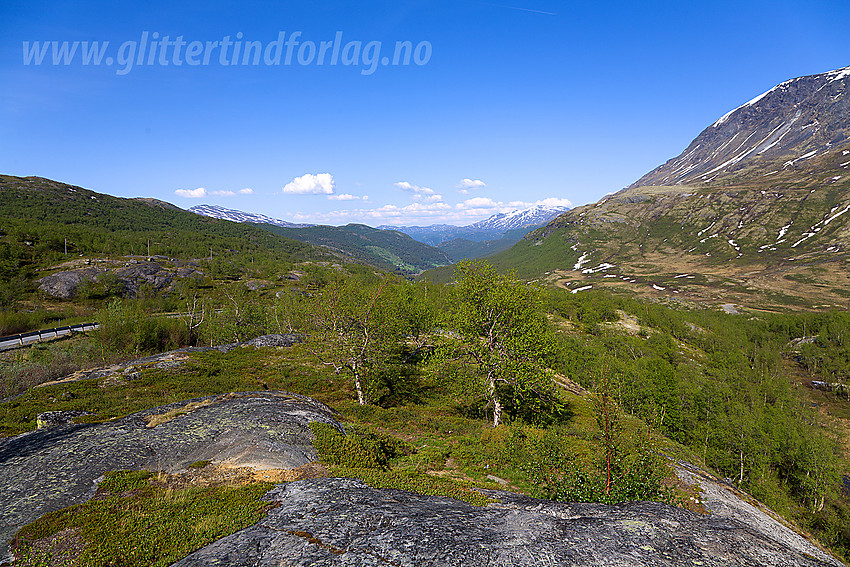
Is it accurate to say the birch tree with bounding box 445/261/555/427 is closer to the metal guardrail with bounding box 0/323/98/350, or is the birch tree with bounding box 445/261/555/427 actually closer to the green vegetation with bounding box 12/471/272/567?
the green vegetation with bounding box 12/471/272/567

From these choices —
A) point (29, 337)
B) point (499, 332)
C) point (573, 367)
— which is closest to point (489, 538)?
point (499, 332)

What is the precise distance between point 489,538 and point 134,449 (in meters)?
15.3

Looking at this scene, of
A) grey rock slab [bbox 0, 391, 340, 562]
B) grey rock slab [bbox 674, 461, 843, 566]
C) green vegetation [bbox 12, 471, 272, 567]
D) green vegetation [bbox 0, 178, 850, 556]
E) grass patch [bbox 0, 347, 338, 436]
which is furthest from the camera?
grass patch [bbox 0, 347, 338, 436]

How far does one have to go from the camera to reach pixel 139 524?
381 inches

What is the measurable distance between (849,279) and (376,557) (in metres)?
301

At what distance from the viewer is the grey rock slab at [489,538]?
26.5ft

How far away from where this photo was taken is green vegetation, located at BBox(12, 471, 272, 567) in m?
8.45

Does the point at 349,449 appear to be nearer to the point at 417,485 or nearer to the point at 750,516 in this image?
the point at 417,485

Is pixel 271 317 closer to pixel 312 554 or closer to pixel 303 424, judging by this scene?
pixel 303 424

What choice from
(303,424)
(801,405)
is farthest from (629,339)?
(303,424)

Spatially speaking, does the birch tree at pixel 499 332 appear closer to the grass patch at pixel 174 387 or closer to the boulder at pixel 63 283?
the grass patch at pixel 174 387

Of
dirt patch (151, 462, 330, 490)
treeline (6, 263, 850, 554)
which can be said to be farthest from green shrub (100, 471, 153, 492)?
treeline (6, 263, 850, 554)

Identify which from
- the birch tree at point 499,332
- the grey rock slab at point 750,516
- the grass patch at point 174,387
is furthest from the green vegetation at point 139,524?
the birch tree at point 499,332

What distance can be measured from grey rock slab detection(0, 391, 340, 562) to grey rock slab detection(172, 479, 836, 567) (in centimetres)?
549
